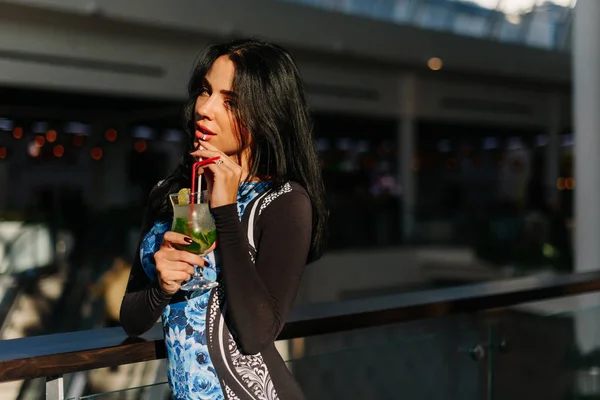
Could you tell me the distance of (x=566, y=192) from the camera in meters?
26.2

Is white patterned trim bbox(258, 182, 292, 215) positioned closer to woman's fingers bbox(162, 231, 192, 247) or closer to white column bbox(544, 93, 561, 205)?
woman's fingers bbox(162, 231, 192, 247)

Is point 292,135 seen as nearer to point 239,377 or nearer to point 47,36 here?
point 239,377

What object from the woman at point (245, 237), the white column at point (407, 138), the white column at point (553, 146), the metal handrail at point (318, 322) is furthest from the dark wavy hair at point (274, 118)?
the white column at point (553, 146)

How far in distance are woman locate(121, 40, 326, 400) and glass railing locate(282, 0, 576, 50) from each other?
14406mm

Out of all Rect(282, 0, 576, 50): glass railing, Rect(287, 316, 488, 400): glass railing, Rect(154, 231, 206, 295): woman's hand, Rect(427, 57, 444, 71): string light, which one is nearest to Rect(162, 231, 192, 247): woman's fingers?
Rect(154, 231, 206, 295): woman's hand

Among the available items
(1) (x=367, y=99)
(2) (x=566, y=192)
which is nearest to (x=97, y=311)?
(1) (x=367, y=99)

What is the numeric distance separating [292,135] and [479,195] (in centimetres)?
3748

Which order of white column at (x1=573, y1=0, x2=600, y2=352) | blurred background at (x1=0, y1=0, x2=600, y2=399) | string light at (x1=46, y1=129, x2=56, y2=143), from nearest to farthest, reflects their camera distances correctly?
white column at (x1=573, y1=0, x2=600, y2=352), blurred background at (x1=0, y1=0, x2=600, y2=399), string light at (x1=46, y1=129, x2=56, y2=143)

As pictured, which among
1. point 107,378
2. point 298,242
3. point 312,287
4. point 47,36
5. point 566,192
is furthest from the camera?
point 566,192

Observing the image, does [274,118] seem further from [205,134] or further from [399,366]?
[399,366]

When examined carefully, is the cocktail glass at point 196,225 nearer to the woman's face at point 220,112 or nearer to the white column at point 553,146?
the woman's face at point 220,112

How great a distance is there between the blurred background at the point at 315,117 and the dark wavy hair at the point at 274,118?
4.29 meters

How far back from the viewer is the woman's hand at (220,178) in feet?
4.77

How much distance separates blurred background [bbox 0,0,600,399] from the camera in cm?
1084
